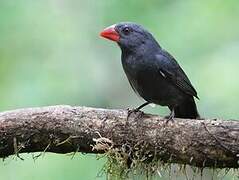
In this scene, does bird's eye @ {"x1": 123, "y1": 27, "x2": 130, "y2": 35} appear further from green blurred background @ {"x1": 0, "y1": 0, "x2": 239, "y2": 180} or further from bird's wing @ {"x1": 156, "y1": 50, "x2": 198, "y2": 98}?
green blurred background @ {"x1": 0, "y1": 0, "x2": 239, "y2": 180}

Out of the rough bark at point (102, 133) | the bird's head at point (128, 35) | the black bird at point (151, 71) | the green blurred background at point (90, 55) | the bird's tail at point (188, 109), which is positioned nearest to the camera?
the rough bark at point (102, 133)

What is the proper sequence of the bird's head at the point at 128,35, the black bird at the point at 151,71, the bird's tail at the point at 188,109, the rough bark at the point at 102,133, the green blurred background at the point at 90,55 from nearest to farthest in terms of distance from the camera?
the rough bark at the point at 102,133 < the black bird at the point at 151,71 < the bird's head at the point at 128,35 < the bird's tail at the point at 188,109 < the green blurred background at the point at 90,55

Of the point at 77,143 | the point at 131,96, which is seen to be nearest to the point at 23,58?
the point at 131,96

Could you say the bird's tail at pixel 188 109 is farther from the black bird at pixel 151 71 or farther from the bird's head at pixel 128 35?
the bird's head at pixel 128 35

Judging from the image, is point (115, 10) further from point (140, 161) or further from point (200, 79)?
point (140, 161)

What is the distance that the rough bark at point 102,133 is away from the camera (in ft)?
12.0

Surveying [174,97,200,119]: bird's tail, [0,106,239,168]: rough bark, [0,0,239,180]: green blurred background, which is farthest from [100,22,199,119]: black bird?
[0,0,239,180]: green blurred background

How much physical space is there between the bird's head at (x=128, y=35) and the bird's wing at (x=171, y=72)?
17 cm

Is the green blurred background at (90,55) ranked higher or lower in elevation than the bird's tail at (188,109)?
higher

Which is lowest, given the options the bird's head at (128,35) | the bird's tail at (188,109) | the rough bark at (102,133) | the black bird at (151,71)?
the rough bark at (102,133)

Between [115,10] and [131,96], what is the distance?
0.98m

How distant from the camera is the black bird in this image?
4.40 metres

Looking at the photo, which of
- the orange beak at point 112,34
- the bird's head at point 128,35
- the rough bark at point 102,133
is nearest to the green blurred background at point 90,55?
the bird's head at point 128,35

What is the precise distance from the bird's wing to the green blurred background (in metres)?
1.11
